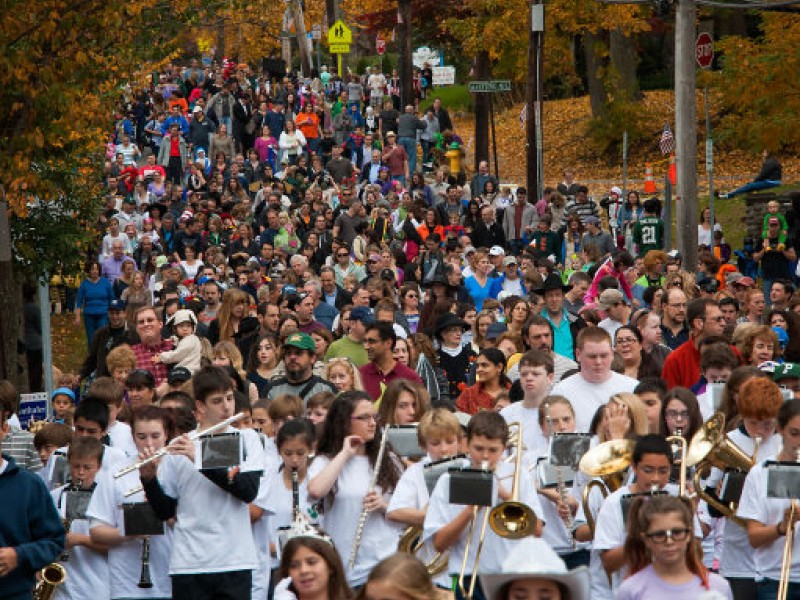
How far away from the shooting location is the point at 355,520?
30.2 ft

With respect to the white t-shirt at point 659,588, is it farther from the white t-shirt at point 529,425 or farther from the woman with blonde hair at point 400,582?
the white t-shirt at point 529,425

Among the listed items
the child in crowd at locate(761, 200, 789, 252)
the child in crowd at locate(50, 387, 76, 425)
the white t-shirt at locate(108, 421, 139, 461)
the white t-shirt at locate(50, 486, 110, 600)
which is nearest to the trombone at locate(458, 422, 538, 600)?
the white t-shirt at locate(50, 486, 110, 600)

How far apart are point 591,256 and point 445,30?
3012cm

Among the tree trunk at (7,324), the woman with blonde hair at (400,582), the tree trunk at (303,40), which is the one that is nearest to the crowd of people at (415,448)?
the woman with blonde hair at (400,582)

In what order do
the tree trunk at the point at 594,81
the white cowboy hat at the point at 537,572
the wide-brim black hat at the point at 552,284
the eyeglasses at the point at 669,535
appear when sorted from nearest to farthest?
the white cowboy hat at the point at 537,572 → the eyeglasses at the point at 669,535 → the wide-brim black hat at the point at 552,284 → the tree trunk at the point at 594,81

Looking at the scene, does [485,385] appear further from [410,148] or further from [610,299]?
[410,148]

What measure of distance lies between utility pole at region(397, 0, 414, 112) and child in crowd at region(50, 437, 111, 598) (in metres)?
36.0

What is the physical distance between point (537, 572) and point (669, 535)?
1490mm

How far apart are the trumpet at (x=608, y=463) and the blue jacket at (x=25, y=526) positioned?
2.44 meters

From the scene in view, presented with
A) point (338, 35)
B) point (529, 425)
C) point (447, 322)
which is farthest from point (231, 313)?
point (338, 35)

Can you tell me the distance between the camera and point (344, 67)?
59625 millimetres

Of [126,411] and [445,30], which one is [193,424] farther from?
[445,30]

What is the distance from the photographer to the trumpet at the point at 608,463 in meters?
8.60

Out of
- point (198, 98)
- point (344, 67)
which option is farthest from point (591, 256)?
point (344, 67)
